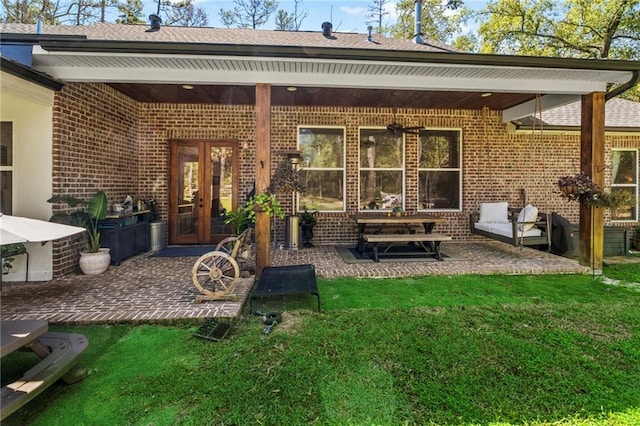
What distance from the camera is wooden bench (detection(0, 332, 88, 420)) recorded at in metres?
1.73

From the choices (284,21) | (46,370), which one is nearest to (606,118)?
(46,370)

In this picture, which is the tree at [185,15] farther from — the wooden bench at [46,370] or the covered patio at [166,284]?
the wooden bench at [46,370]

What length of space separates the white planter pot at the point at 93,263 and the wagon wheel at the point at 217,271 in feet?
6.90

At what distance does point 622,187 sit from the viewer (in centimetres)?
806

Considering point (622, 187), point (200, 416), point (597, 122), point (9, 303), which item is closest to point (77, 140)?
point (9, 303)

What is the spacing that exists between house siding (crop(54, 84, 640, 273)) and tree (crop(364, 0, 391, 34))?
8.96 metres

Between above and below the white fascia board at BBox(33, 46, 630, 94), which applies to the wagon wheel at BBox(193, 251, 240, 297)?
below

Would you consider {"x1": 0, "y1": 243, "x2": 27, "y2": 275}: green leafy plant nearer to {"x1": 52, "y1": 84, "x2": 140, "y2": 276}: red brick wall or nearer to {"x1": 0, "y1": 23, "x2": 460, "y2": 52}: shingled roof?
{"x1": 52, "y1": 84, "x2": 140, "y2": 276}: red brick wall

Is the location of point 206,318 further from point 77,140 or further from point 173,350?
point 77,140

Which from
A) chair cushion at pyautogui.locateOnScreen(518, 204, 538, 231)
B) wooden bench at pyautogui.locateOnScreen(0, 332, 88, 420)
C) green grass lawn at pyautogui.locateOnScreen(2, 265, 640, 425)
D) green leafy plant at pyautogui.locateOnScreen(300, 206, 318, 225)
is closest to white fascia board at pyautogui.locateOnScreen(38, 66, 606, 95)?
chair cushion at pyautogui.locateOnScreen(518, 204, 538, 231)

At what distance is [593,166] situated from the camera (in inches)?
192

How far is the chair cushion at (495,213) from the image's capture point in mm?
7082

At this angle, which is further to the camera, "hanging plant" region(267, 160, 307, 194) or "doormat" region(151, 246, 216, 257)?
"doormat" region(151, 246, 216, 257)

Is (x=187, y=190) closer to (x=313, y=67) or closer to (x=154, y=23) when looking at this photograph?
(x=154, y=23)
